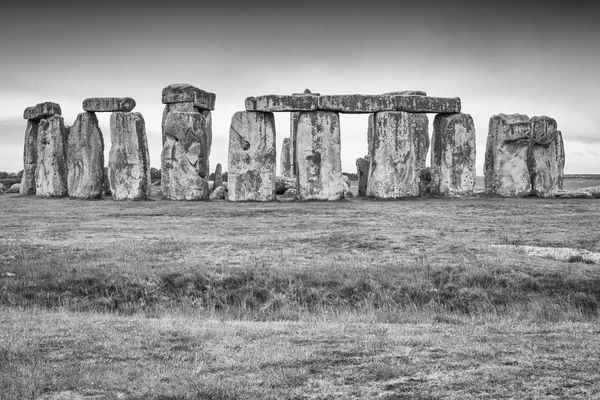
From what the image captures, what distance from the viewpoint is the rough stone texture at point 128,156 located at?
2797cm

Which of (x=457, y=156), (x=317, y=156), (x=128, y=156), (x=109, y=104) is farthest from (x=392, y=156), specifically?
(x=109, y=104)

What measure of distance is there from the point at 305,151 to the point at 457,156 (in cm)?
596

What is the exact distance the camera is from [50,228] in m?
18.9

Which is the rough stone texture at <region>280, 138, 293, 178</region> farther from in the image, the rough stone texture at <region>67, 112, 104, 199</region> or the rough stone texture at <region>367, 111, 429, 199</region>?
the rough stone texture at <region>67, 112, 104, 199</region>

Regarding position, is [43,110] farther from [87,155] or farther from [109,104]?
[109,104]

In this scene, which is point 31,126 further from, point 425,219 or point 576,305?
point 576,305

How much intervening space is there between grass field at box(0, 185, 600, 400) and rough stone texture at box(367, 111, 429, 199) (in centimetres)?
488

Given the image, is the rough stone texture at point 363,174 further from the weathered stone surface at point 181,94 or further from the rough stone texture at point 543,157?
the weathered stone surface at point 181,94

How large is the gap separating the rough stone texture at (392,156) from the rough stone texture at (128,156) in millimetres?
8670

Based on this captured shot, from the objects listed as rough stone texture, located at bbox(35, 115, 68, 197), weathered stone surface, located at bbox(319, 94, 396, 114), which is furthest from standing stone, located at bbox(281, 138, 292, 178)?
rough stone texture, located at bbox(35, 115, 68, 197)

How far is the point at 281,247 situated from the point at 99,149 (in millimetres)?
15827

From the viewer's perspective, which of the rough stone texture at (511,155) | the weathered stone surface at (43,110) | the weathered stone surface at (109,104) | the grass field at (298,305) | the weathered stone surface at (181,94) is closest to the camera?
the grass field at (298,305)

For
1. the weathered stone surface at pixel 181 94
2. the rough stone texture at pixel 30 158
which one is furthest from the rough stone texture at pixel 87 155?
the rough stone texture at pixel 30 158

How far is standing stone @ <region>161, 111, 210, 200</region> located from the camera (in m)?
27.6
